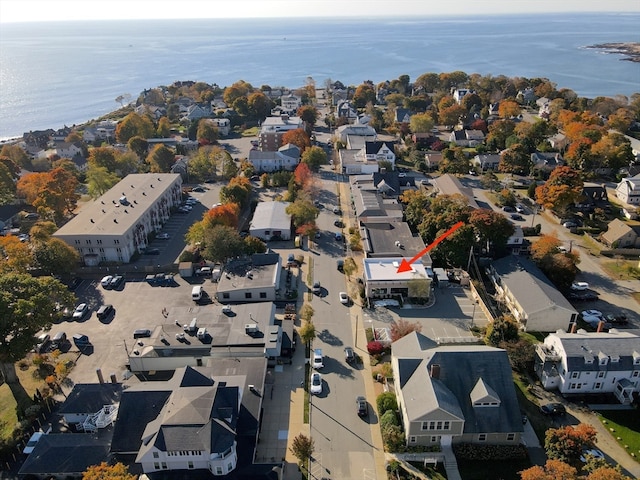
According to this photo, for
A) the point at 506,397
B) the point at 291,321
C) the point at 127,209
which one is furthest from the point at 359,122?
the point at 506,397

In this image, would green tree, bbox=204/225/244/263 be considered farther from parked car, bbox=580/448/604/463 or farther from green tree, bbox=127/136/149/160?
green tree, bbox=127/136/149/160

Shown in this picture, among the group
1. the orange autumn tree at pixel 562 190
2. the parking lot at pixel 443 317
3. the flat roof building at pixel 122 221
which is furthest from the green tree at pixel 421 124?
the parking lot at pixel 443 317

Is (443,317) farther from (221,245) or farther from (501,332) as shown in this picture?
(221,245)

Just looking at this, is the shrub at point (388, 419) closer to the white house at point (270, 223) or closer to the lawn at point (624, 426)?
the lawn at point (624, 426)

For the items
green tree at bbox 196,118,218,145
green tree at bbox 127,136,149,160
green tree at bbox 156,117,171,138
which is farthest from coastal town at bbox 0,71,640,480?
green tree at bbox 156,117,171,138

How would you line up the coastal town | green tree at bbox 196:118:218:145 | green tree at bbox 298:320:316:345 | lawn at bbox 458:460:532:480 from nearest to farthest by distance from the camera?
1. lawn at bbox 458:460:532:480
2. the coastal town
3. green tree at bbox 298:320:316:345
4. green tree at bbox 196:118:218:145

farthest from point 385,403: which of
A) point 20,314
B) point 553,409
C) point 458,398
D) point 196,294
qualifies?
point 20,314
